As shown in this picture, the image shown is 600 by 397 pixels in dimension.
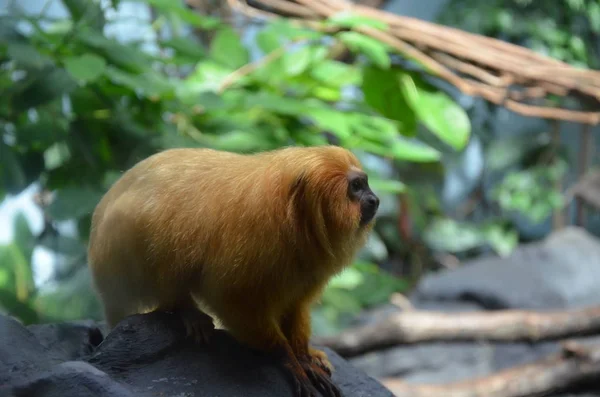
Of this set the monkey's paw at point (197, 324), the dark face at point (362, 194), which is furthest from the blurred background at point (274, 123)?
the dark face at point (362, 194)

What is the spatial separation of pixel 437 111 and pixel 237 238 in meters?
1.82

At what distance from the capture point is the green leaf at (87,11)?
1905 millimetres

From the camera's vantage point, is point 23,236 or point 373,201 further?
point 373,201

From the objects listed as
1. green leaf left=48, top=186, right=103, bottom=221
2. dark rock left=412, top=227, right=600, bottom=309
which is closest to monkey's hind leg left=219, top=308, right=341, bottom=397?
green leaf left=48, top=186, right=103, bottom=221

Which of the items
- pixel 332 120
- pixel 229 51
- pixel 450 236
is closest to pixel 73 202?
pixel 332 120

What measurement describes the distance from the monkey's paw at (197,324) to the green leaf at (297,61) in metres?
1.70

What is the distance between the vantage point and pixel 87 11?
1.94 metres

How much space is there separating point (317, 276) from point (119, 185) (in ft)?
1.88

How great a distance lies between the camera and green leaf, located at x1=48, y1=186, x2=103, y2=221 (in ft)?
5.53

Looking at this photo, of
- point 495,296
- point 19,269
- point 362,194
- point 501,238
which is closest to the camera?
point 19,269

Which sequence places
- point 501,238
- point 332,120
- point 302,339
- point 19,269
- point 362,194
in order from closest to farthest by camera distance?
1. point 19,269
2. point 362,194
3. point 302,339
4. point 332,120
5. point 501,238

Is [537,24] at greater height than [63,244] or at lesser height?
greater

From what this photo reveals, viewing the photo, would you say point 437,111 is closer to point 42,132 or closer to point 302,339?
point 302,339

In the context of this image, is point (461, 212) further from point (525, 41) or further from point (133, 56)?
point (133, 56)
